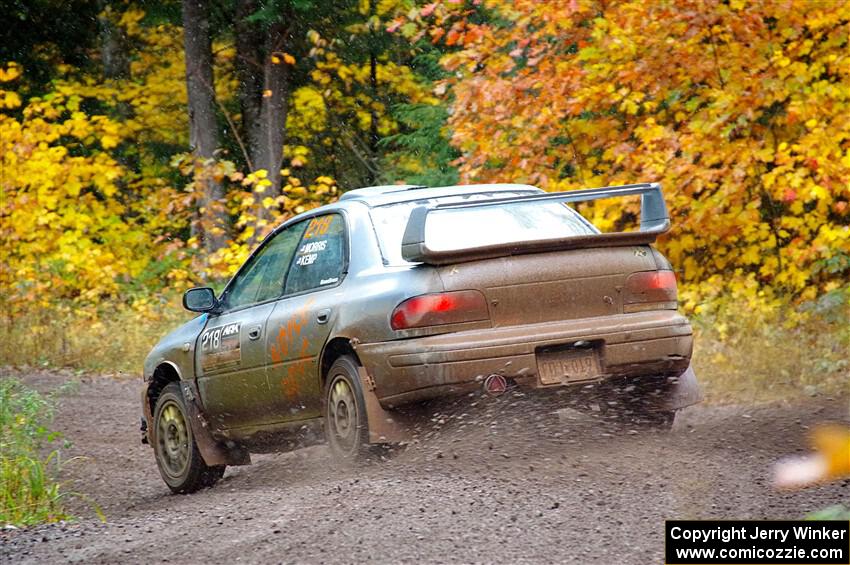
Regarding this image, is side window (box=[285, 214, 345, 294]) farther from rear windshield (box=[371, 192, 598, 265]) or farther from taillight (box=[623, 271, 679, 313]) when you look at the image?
taillight (box=[623, 271, 679, 313])

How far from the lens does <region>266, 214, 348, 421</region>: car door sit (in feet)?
23.5

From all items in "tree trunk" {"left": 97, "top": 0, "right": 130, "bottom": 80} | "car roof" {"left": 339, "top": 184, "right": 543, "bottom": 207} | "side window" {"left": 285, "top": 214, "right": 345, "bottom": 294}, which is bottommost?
"side window" {"left": 285, "top": 214, "right": 345, "bottom": 294}

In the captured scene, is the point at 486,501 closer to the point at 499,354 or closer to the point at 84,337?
the point at 499,354

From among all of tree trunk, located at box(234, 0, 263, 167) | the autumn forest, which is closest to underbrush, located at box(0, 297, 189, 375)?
the autumn forest

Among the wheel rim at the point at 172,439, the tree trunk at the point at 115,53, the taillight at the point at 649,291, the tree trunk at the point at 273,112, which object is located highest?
the tree trunk at the point at 115,53

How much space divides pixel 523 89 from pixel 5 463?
800cm

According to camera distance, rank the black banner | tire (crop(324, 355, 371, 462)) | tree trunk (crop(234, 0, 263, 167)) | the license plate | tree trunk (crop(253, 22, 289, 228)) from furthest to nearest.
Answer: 1. tree trunk (crop(234, 0, 263, 167))
2. tree trunk (crop(253, 22, 289, 228))
3. tire (crop(324, 355, 371, 462))
4. the license plate
5. the black banner

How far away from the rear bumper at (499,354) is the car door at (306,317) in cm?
53

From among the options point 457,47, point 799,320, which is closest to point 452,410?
point 799,320

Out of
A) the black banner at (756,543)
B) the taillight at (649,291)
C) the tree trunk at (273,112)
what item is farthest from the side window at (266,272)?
the tree trunk at (273,112)

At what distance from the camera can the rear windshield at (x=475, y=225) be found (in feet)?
23.0

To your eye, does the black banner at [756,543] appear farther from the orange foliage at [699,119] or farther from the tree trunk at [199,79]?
the tree trunk at [199,79]

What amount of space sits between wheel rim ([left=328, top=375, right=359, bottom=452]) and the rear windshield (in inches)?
29.6

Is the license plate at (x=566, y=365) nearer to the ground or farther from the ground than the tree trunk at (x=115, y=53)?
nearer to the ground
